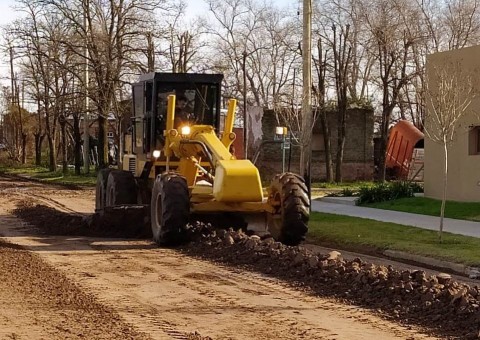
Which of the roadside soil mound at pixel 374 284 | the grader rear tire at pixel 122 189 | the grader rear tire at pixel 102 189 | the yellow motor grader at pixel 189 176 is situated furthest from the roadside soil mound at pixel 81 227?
the roadside soil mound at pixel 374 284

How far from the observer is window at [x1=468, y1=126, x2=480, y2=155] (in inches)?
931

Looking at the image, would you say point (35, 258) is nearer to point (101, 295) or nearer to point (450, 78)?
point (101, 295)

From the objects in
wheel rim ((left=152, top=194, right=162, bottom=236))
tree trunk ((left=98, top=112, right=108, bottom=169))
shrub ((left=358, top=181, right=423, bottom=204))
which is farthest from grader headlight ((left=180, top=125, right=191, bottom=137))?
tree trunk ((left=98, top=112, right=108, bottom=169))

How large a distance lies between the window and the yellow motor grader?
330 inches

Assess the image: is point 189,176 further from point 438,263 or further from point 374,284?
point 374,284

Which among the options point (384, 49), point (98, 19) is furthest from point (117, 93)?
point (384, 49)

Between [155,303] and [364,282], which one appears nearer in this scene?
[155,303]

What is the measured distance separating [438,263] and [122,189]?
7.24 meters

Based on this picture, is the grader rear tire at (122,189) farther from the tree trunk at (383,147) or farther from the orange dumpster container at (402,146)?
the orange dumpster container at (402,146)

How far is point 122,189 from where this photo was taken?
18.0 meters

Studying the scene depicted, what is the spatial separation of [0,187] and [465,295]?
3006 centimetres

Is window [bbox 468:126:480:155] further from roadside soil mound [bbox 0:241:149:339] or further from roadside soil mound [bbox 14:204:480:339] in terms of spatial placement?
roadside soil mound [bbox 0:241:149:339]

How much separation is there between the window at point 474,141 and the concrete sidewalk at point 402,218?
2.79 m

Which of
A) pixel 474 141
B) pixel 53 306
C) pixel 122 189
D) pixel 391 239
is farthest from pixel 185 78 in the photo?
pixel 474 141
